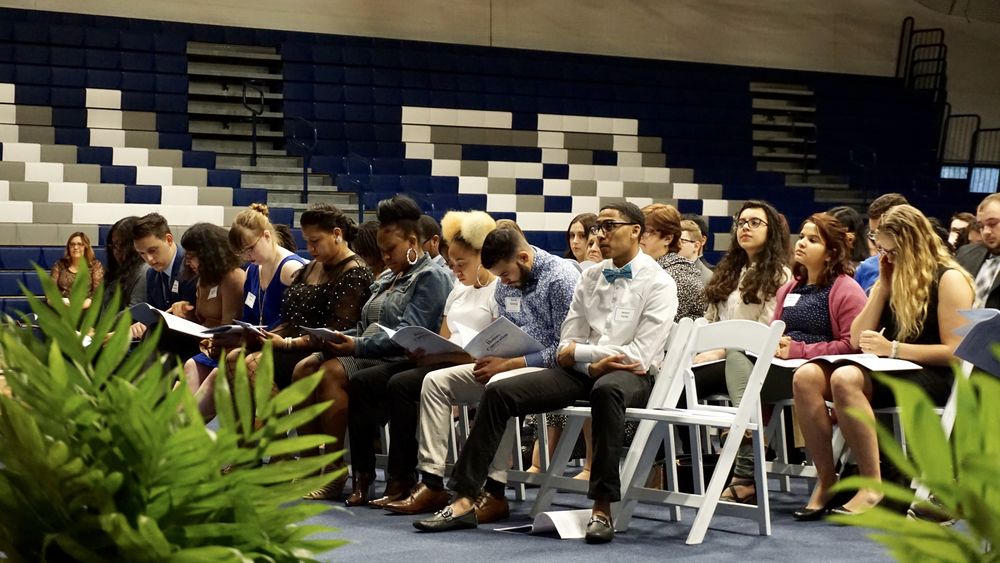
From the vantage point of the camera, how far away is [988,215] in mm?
3982

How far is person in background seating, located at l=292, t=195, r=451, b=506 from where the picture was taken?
4.52 metres

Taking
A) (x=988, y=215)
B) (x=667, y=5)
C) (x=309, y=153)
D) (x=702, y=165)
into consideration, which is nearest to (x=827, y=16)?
(x=667, y=5)

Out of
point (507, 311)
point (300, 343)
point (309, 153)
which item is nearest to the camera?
point (507, 311)

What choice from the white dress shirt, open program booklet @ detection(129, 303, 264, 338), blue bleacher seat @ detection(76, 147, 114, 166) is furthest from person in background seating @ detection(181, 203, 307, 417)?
blue bleacher seat @ detection(76, 147, 114, 166)

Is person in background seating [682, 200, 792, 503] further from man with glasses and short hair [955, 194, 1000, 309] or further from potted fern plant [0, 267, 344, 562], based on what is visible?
potted fern plant [0, 267, 344, 562]

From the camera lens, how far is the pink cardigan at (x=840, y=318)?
4281mm

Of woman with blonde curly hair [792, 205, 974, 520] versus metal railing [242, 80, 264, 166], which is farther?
metal railing [242, 80, 264, 166]

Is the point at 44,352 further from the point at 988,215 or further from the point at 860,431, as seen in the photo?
the point at 988,215

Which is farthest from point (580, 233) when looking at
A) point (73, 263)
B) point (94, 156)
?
point (94, 156)

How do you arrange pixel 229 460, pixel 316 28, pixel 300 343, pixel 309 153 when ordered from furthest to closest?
1. pixel 316 28
2. pixel 309 153
3. pixel 300 343
4. pixel 229 460

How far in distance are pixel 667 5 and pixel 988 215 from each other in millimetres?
10817

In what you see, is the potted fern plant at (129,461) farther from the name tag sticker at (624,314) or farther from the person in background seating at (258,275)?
the person in background seating at (258,275)

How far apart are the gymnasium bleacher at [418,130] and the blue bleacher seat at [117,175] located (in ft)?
0.10

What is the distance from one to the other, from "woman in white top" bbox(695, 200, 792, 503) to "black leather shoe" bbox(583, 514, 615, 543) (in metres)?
0.96
